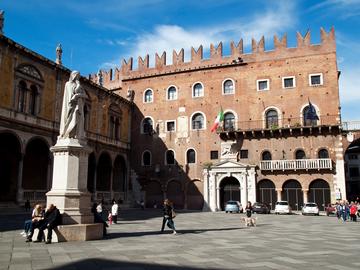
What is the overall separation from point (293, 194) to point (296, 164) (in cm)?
242

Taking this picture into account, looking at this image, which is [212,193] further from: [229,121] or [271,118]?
[271,118]

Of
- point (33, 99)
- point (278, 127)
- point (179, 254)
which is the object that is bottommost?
point (179, 254)

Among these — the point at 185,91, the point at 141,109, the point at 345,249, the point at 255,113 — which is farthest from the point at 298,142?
the point at 345,249

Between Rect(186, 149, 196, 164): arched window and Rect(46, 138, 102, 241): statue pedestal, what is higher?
Rect(186, 149, 196, 164): arched window

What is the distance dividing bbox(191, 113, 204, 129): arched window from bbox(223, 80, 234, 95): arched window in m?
3.02

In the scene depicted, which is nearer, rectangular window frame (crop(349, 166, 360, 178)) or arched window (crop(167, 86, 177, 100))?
arched window (crop(167, 86, 177, 100))

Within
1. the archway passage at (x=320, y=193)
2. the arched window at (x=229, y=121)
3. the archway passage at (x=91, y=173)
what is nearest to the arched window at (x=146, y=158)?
the archway passage at (x=91, y=173)

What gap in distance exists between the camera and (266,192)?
28.9 m

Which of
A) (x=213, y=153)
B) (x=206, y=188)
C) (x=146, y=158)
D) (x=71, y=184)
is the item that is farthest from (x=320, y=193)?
(x=71, y=184)

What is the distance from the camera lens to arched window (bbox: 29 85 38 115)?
75.2 ft

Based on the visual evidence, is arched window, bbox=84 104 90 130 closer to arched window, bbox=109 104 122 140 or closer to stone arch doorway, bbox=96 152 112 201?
arched window, bbox=109 104 122 140

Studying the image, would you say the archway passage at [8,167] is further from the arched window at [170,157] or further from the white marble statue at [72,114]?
the arched window at [170,157]

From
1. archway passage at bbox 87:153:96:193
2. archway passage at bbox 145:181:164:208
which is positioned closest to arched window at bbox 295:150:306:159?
archway passage at bbox 145:181:164:208

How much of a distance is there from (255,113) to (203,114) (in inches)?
179
